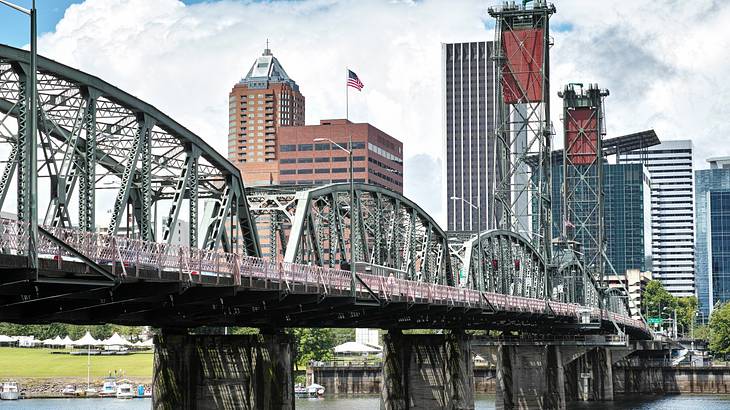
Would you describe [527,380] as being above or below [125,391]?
above

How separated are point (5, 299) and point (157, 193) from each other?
28.6 metres

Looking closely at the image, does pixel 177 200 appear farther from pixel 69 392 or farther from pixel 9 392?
pixel 69 392

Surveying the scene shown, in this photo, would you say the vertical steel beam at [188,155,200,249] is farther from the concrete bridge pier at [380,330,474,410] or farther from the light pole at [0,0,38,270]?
the concrete bridge pier at [380,330,474,410]

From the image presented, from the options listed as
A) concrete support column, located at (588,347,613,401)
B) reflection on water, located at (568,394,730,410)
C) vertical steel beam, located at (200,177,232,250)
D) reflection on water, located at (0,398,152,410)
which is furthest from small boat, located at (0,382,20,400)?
vertical steel beam, located at (200,177,232,250)

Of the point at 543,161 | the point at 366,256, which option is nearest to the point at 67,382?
the point at 543,161

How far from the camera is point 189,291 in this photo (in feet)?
190

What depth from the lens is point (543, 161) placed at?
15162 cm

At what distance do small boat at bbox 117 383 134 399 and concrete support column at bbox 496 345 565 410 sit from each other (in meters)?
58.2

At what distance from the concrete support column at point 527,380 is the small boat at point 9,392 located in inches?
2570

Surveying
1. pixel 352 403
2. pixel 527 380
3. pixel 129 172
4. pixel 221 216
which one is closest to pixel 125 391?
pixel 352 403

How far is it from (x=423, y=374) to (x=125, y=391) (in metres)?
76.2

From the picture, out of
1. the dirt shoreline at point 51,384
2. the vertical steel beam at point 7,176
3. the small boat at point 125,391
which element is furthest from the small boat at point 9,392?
the vertical steel beam at point 7,176

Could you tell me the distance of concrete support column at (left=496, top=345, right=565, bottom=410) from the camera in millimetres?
127938

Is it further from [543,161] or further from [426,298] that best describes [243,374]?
[543,161]
